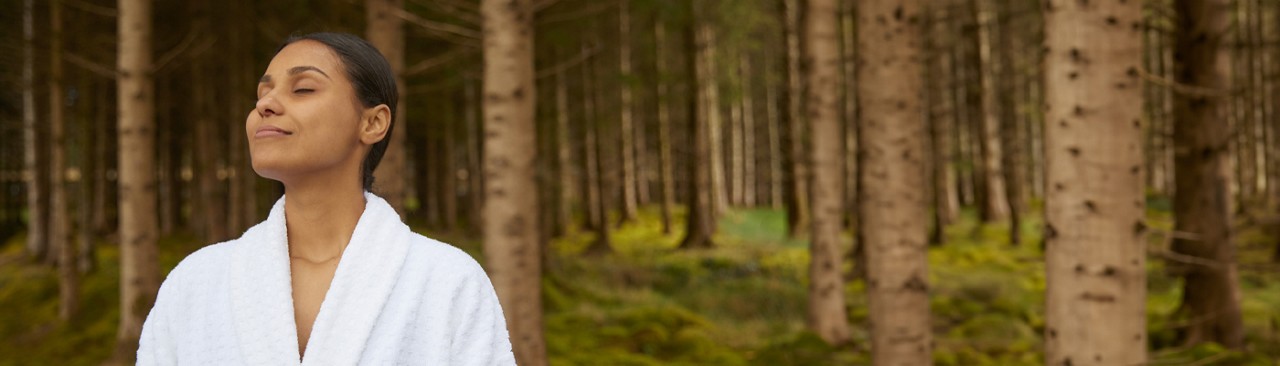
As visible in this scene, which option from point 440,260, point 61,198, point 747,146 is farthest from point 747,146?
point 440,260

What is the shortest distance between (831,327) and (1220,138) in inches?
152

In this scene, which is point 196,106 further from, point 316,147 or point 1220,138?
point 316,147

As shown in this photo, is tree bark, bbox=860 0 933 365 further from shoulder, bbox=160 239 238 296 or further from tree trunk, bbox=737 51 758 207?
tree trunk, bbox=737 51 758 207

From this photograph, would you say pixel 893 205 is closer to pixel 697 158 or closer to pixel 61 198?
pixel 61 198

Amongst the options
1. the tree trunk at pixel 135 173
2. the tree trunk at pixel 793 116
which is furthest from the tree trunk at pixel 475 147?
the tree trunk at pixel 135 173

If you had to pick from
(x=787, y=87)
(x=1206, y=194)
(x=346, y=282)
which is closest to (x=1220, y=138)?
(x=1206, y=194)

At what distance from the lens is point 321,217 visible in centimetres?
199

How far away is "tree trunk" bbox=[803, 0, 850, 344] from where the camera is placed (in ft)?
32.3

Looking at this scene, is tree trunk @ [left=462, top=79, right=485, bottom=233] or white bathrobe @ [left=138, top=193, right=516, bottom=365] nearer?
white bathrobe @ [left=138, top=193, right=516, bottom=365]

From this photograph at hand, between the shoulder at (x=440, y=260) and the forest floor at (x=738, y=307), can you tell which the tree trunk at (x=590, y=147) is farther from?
the shoulder at (x=440, y=260)

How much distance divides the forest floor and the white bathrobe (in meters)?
4.44

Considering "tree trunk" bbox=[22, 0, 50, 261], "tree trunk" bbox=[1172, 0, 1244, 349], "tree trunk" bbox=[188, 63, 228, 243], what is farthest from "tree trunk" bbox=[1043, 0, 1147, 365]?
"tree trunk" bbox=[22, 0, 50, 261]

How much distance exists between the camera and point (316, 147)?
1863 millimetres

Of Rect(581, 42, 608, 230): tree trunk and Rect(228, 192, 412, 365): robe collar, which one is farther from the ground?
Rect(581, 42, 608, 230): tree trunk
